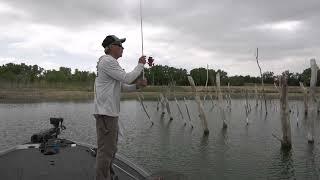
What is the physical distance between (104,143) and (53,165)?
954 mm

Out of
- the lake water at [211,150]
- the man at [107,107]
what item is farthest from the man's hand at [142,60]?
the lake water at [211,150]

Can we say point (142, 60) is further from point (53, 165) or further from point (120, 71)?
point (53, 165)

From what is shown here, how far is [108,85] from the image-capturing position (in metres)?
5.41

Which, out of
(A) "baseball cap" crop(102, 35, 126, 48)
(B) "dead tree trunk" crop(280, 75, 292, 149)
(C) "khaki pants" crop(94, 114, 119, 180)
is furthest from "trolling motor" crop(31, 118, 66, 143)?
(B) "dead tree trunk" crop(280, 75, 292, 149)

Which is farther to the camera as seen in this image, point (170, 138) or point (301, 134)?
point (301, 134)

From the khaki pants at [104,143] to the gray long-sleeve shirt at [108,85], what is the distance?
0.36 feet

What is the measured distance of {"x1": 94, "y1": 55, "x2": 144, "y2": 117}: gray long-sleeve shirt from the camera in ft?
17.3

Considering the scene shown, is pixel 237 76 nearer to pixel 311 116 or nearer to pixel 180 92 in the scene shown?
pixel 180 92

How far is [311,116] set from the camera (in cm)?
1912

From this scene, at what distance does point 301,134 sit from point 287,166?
418 inches

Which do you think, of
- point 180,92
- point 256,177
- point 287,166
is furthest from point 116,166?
point 180,92

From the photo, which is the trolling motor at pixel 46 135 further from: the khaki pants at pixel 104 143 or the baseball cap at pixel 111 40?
the baseball cap at pixel 111 40

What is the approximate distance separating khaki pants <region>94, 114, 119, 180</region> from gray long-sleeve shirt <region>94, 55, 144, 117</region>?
0.11 metres

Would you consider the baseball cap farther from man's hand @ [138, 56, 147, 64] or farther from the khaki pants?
the khaki pants
